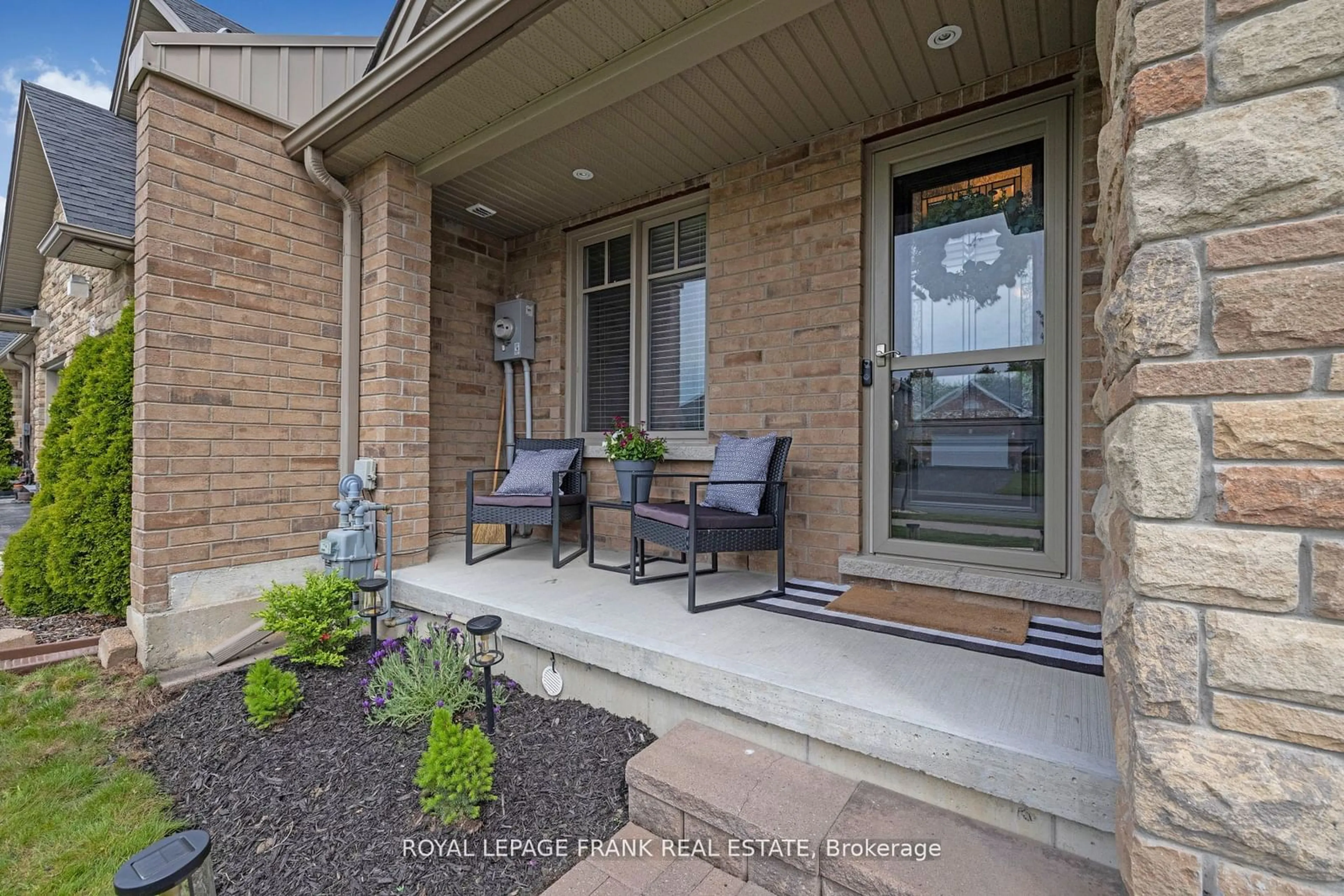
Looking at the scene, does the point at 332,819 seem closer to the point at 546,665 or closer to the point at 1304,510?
the point at 546,665

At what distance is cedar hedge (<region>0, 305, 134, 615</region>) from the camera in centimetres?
308

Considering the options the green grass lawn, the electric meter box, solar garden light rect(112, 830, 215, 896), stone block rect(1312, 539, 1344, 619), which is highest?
the electric meter box

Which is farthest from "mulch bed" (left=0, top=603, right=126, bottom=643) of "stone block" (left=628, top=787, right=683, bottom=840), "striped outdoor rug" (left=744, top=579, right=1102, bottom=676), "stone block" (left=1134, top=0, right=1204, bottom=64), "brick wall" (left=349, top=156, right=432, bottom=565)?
"stone block" (left=1134, top=0, right=1204, bottom=64)

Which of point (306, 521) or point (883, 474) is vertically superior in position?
point (883, 474)

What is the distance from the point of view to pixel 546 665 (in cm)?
236

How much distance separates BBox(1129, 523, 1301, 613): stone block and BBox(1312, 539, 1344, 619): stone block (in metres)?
0.02

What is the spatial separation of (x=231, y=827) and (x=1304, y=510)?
2.60m

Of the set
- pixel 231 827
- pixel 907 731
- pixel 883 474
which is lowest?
pixel 231 827

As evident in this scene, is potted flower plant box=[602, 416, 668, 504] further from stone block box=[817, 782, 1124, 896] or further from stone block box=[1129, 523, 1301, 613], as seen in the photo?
stone block box=[1129, 523, 1301, 613]

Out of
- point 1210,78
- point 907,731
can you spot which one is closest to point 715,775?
point 907,731

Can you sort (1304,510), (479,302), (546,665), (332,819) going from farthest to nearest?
(479,302)
(546,665)
(332,819)
(1304,510)

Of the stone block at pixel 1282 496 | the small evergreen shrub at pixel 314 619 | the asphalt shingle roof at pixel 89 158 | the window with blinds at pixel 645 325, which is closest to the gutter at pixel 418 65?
the asphalt shingle roof at pixel 89 158

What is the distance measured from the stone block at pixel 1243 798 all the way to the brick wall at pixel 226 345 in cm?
373

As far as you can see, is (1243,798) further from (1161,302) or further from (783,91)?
(783,91)
